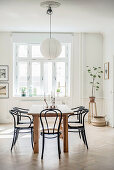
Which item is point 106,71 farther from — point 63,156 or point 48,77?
point 63,156

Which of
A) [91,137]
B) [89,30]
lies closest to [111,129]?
[91,137]

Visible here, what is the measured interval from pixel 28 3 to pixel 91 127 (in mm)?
3874

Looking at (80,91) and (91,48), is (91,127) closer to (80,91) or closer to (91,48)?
(80,91)

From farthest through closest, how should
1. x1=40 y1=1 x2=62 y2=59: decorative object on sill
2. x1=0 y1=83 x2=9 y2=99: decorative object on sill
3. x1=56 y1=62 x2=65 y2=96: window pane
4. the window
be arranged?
x1=56 y1=62 x2=65 y2=96: window pane, the window, x1=0 y1=83 x2=9 y2=99: decorative object on sill, x1=40 y1=1 x2=62 y2=59: decorative object on sill

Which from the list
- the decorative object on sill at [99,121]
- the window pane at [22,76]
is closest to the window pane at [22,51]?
the window pane at [22,76]

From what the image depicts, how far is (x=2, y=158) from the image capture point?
426cm

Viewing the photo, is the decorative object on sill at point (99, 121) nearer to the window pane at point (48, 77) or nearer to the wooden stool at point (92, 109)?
the wooden stool at point (92, 109)

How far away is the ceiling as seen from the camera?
5191mm

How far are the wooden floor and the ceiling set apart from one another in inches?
113

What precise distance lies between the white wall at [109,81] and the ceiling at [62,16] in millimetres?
343

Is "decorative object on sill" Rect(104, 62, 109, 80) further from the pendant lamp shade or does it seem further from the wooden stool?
the pendant lamp shade

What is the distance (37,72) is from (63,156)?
14.0 feet

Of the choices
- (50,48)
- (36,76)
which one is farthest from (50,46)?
(36,76)

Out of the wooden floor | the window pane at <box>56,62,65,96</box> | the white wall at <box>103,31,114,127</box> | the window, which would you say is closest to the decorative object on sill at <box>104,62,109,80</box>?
the white wall at <box>103,31,114,127</box>
